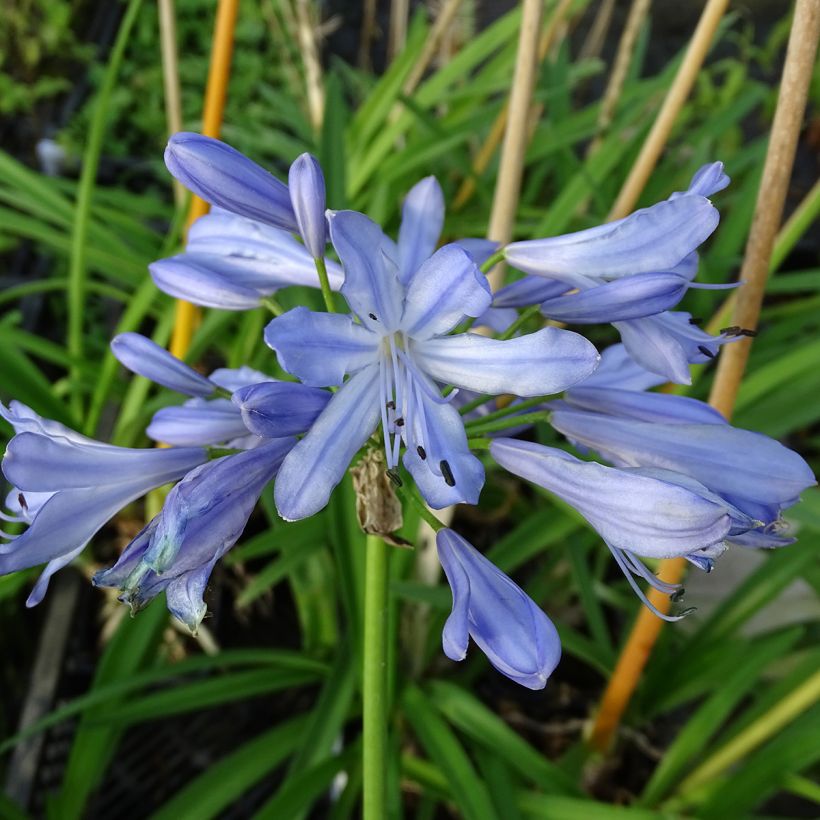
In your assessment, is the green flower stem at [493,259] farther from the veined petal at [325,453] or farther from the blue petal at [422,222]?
the veined petal at [325,453]

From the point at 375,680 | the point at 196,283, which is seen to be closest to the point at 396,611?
the point at 375,680

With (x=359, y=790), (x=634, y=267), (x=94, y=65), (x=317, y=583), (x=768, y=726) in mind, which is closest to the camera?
(x=634, y=267)

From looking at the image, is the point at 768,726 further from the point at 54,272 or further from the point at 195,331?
the point at 54,272

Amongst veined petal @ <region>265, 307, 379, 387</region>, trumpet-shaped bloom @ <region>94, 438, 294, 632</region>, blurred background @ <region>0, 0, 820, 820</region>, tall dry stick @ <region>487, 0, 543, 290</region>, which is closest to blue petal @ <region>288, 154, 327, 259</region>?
veined petal @ <region>265, 307, 379, 387</region>

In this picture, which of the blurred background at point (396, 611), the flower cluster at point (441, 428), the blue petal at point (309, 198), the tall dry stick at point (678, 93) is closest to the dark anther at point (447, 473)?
the flower cluster at point (441, 428)

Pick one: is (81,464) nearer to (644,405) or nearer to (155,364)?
(155,364)

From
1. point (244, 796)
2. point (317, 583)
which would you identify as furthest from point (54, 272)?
point (244, 796)

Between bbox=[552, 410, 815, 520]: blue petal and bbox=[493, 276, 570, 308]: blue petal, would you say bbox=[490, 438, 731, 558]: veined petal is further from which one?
bbox=[493, 276, 570, 308]: blue petal
